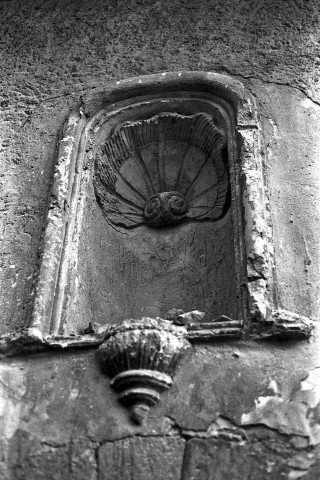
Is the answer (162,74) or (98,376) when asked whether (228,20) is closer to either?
(162,74)

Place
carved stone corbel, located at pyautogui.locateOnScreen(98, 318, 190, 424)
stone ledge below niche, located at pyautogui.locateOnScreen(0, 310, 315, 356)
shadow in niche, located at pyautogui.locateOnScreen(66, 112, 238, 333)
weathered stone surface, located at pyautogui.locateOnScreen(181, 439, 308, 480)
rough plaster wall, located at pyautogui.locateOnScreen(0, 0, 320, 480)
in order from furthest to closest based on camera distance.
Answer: shadow in niche, located at pyautogui.locateOnScreen(66, 112, 238, 333) < stone ledge below niche, located at pyautogui.locateOnScreen(0, 310, 315, 356) < carved stone corbel, located at pyautogui.locateOnScreen(98, 318, 190, 424) < rough plaster wall, located at pyautogui.locateOnScreen(0, 0, 320, 480) < weathered stone surface, located at pyautogui.locateOnScreen(181, 439, 308, 480)

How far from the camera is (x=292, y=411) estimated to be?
3.68 metres

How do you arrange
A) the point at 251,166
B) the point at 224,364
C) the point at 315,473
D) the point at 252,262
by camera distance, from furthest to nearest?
the point at 251,166 → the point at 252,262 → the point at 224,364 → the point at 315,473

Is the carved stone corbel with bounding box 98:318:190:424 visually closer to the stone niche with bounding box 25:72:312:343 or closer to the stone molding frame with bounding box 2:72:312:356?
the stone molding frame with bounding box 2:72:312:356

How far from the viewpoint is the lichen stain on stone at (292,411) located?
3.62 m

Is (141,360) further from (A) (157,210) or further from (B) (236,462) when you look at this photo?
(A) (157,210)

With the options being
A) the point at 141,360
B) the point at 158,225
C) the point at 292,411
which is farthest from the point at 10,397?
the point at 158,225

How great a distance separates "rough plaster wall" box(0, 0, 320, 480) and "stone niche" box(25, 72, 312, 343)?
133 mm

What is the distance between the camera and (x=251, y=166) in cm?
454

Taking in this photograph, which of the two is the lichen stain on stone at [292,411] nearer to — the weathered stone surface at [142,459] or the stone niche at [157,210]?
the weathered stone surface at [142,459]

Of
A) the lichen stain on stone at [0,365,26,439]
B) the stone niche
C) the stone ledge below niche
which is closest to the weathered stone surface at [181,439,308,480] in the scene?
the stone ledge below niche

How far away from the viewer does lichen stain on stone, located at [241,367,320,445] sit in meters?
3.62

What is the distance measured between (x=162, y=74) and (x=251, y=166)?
3.24 ft

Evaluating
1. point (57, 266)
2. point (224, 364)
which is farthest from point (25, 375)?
point (224, 364)
